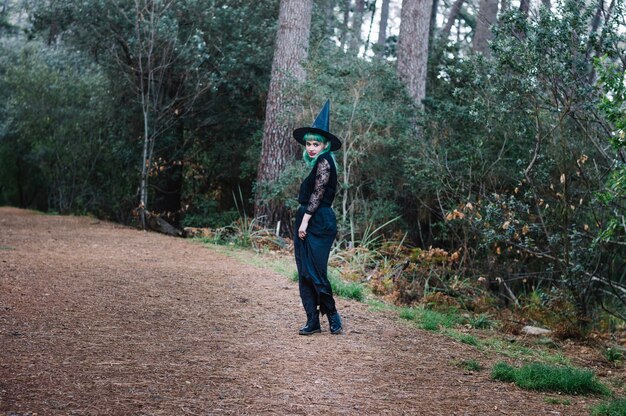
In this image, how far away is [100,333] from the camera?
20.1ft

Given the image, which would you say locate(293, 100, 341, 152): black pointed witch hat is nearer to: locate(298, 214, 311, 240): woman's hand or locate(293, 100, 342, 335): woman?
A: locate(293, 100, 342, 335): woman

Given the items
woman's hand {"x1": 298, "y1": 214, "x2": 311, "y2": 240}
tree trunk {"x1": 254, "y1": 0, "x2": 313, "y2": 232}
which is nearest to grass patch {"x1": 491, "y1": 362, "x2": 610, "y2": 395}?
woman's hand {"x1": 298, "y1": 214, "x2": 311, "y2": 240}

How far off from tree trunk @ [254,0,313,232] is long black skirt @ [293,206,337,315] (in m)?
8.17

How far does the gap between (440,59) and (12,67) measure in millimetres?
11451

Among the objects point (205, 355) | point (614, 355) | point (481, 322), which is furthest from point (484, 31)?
point (205, 355)

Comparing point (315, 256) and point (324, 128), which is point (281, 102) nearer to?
point (324, 128)

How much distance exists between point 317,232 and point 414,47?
33.2ft

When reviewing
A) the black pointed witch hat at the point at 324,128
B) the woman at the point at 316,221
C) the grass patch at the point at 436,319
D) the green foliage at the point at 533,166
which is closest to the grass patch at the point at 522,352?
the grass patch at the point at 436,319

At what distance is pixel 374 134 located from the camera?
1261 cm

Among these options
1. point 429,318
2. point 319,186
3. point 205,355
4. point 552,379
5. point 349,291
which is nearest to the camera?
point 552,379

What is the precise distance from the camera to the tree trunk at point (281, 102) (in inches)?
585

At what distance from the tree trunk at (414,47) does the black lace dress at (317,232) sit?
29.0 ft

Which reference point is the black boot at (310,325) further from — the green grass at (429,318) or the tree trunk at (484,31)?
the tree trunk at (484,31)

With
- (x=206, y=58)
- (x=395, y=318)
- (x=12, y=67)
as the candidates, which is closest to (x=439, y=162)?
(x=395, y=318)
